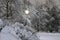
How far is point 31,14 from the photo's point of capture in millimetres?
2727

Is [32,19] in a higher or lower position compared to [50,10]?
lower

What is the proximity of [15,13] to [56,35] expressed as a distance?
0.97 meters

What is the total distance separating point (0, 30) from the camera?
8.74ft

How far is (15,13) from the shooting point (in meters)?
2.73

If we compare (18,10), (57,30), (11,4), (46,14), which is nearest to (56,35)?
(57,30)

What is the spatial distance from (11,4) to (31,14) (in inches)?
18.6

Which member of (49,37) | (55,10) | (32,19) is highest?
(55,10)

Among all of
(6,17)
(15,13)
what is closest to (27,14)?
(15,13)

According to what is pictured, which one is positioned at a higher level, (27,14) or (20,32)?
(27,14)

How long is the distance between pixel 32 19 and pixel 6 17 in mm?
550

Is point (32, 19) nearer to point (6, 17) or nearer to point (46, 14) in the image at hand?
point (46, 14)

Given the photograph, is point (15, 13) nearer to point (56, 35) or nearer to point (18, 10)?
point (18, 10)

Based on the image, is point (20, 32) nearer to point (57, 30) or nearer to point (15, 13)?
point (15, 13)

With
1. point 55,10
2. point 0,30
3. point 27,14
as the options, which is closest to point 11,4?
point 27,14
